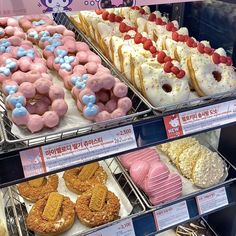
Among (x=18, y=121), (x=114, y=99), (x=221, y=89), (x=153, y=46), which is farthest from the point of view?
(x=153, y=46)

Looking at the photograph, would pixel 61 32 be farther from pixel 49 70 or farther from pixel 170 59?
pixel 170 59

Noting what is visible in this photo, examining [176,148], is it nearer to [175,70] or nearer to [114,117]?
[175,70]

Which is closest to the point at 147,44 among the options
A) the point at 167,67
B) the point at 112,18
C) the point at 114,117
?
the point at 167,67

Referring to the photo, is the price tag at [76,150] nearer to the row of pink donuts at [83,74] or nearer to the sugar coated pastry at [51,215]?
the row of pink donuts at [83,74]

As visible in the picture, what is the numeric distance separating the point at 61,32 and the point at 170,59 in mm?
448

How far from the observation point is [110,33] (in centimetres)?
151

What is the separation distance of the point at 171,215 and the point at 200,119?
39cm

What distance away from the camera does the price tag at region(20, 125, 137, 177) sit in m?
1.01

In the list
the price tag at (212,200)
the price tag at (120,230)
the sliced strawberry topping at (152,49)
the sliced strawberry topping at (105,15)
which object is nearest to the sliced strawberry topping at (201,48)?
the sliced strawberry topping at (152,49)

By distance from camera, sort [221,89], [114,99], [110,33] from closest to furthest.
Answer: [114,99], [221,89], [110,33]

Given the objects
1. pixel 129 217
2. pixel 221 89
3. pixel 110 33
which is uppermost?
pixel 110 33

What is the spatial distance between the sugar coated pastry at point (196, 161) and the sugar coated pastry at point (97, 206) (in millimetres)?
319

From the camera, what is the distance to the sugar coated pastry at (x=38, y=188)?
1.44 metres

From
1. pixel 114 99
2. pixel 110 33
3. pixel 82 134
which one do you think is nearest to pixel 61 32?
pixel 110 33
